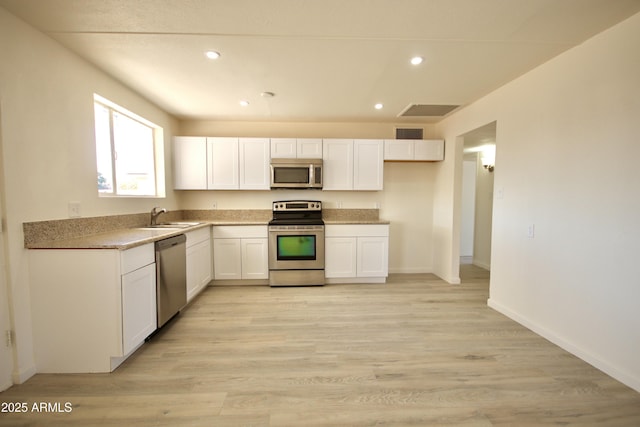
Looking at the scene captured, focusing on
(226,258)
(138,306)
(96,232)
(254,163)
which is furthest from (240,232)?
(138,306)

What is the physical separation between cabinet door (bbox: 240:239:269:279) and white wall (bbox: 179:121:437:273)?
762 mm

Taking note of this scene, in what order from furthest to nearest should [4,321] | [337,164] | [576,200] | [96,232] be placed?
1. [337,164]
2. [96,232]
3. [576,200]
4. [4,321]

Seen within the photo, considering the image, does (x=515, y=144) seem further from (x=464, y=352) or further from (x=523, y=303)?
(x=464, y=352)

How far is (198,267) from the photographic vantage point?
3322 mm

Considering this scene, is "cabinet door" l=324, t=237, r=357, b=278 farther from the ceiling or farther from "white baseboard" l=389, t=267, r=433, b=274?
the ceiling

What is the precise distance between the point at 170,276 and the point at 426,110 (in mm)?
3903

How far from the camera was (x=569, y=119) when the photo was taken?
217 centimetres

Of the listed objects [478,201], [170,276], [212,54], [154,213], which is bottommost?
[170,276]

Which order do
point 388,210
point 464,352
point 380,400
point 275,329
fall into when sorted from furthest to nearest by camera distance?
1. point 388,210
2. point 275,329
3. point 464,352
4. point 380,400

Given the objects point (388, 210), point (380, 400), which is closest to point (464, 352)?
point (380, 400)

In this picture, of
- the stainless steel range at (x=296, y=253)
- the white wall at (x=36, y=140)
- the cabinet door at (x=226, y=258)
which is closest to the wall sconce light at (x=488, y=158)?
the stainless steel range at (x=296, y=253)

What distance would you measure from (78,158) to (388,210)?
13.3ft

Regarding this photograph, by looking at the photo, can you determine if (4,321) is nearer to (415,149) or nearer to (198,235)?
(198,235)


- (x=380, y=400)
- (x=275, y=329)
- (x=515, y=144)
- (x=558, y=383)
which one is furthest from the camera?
(x=515, y=144)
